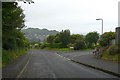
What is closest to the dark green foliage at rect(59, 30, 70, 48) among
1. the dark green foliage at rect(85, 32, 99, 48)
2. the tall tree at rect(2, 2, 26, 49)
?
the dark green foliage at rect(85, 32, 99, 48)

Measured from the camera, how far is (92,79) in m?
20.2

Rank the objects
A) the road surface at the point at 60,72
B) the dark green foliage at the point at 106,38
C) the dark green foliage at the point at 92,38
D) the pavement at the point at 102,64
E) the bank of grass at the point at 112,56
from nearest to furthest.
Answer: the road surface at the point at 60,72, the pavement at the point at 102,64, the bank of grass at the point at 112,56, the dark green foliage at the point at 106,38, the dark green foliage at the point at 92,38

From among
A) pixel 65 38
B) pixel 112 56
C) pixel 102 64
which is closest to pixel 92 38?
pixel 65 38

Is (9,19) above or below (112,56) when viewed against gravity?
above

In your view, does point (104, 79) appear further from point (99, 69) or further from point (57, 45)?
point (57, 45)

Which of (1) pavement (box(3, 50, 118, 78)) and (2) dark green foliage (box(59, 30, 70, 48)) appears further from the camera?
(2) dark green foliage (box(59, 30, 70, 48))

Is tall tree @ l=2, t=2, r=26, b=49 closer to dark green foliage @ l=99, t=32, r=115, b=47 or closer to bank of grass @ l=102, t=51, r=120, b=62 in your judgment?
bank of grass @ l=102, t=51, r=120, b=62

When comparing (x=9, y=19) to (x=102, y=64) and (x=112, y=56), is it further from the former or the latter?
(x=112, y=56)

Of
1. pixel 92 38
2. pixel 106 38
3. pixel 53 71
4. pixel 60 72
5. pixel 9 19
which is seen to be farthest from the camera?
pixel 92 38

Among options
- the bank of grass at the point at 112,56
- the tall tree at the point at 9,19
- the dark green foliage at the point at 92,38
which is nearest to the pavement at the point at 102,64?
the bank of grass at the point at 112,56

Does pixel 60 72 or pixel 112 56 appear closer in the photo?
pixel 60 72

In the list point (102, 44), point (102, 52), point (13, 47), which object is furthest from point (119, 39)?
point (13, 47)

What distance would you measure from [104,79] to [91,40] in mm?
101478

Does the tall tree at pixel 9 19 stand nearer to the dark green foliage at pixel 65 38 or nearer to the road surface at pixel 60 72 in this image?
the road surface at pixel 60 72
